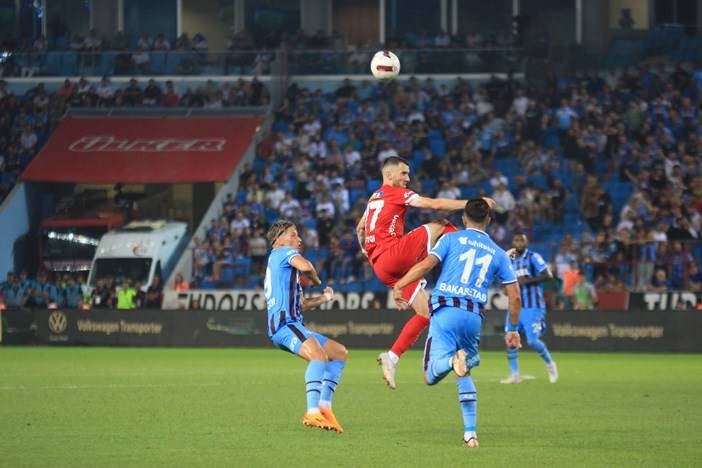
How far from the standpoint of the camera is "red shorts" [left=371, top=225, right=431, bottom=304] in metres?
13.5

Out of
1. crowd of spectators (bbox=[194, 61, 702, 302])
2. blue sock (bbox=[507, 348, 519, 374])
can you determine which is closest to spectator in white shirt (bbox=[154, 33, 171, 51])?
crowd of spectators (bbox=[194, 61, 702, 302])

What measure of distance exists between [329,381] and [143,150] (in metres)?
29.9

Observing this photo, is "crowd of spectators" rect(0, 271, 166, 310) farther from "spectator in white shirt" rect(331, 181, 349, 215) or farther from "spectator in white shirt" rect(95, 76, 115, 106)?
"spectator in white shirt" rect(95, 76, 115, 106)

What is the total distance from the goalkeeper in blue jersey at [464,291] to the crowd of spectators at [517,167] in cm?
1941

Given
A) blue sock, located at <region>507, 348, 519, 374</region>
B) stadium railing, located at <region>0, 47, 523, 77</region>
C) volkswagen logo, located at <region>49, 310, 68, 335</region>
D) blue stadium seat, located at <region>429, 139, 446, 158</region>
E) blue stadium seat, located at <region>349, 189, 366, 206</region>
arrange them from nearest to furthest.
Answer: blue sock, located at <region>507, 348, 519, 374</region>
volkswagen logo, located at <region>49, 310, 68, 335</region>
blue stadium seat, located at <region>349, 189, 366, 206</region>
blue stadium seat, located at <region>429, 139, 446, 158</region>
stadium railing, located at <region>0, 47, 523, 77</region>

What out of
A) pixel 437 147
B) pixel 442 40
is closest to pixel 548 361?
pixel 437 147

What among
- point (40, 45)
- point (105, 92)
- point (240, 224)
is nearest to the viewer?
point (240, 224)

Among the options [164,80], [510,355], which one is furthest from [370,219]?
[164,80]

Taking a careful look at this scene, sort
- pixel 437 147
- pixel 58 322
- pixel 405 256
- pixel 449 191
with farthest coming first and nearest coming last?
1. pixel 437 147
2. pixel 449 191
3. pixel 58 322
4. pixel 405 256

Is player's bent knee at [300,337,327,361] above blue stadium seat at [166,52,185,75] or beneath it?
beneath

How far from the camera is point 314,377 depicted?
12.6m

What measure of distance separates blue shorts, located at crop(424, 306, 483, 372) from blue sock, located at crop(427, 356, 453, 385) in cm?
4

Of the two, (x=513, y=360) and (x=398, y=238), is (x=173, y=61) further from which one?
(x=398, y=238)

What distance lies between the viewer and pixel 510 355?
1984 centimetres
